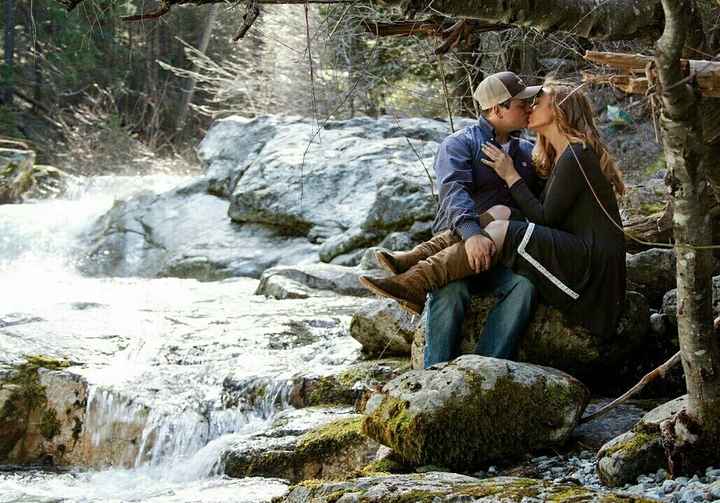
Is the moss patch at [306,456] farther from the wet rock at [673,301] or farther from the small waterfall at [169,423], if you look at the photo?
the wet rock at [673,301]

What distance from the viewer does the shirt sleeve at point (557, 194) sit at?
4.76m

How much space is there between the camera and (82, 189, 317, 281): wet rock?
1163 cm

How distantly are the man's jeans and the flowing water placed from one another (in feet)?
3.58

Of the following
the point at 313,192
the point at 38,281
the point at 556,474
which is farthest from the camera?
the point at 313,192

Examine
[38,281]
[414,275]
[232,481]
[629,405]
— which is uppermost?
[414,275]

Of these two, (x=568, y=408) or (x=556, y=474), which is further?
(x=568, y=408)

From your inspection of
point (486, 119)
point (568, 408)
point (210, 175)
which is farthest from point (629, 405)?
point (210, 175)

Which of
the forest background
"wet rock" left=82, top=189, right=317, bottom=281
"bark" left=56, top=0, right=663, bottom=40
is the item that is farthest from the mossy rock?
"bark" left=56, top=0, right=663, bottom=40

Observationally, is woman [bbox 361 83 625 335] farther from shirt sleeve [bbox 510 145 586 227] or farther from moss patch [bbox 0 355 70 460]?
moss patch [bbox 0 355 70 460]

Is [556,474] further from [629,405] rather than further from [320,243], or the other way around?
[320,243]

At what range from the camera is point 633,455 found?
12.1ft

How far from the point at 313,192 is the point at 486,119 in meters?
7.13

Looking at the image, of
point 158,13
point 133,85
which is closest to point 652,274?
point 158,13

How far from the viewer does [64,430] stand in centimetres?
621
